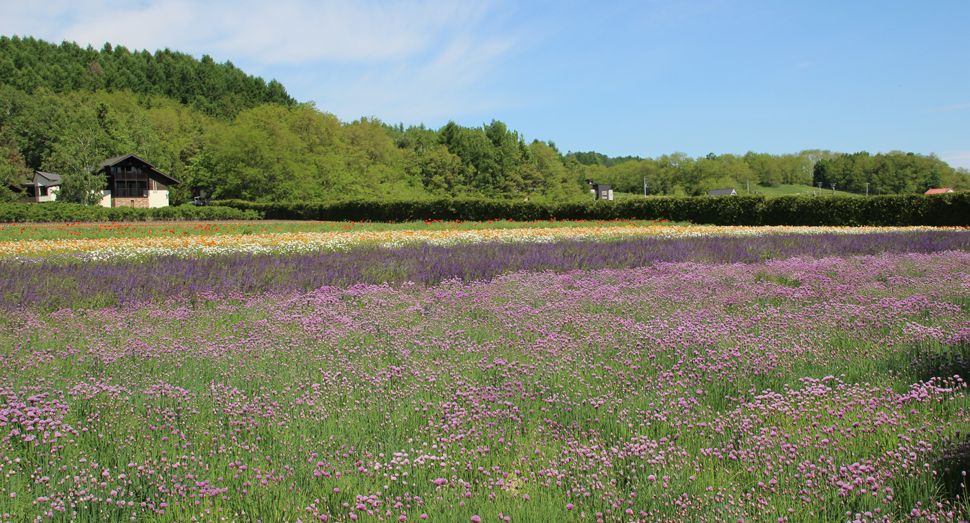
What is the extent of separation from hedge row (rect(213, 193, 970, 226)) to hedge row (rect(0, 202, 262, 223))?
7833mm

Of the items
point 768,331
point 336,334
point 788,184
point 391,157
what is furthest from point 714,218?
point 788,184

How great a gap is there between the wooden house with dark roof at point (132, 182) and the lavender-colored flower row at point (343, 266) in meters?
63.0

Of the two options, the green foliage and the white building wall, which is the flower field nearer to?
the white building wall

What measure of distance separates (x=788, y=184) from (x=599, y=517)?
174 m

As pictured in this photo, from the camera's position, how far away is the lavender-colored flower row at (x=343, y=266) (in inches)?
277

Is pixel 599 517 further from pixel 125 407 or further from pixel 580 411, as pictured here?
pixel 125 407

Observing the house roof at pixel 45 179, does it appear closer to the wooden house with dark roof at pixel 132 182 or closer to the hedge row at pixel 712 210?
the wooden house with dark roof at pixel 132 182

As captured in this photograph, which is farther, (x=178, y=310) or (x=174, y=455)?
(x=178, y=310)

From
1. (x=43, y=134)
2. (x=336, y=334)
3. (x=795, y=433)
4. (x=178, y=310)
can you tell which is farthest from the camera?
(x=43, y=134)

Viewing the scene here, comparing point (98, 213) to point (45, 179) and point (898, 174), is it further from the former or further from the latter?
point (898, 174)

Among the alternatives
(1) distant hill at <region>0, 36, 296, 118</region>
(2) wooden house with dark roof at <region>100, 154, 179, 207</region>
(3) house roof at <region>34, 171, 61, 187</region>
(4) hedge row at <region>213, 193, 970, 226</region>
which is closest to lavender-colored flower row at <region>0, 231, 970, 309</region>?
(4) hedge row at <region>213, 193, 970, 226</region>

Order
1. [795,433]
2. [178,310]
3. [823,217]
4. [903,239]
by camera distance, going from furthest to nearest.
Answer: [823,217]
[903,239]
[178,310]
[795,433]

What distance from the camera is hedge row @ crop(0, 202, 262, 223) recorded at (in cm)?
3303

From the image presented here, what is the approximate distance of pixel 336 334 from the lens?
5.20 meters
